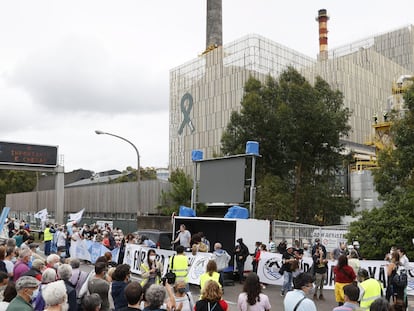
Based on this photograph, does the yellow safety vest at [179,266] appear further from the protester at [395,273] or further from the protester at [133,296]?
the protester at [133,296]

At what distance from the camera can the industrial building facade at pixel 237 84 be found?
227 ft

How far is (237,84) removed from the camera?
67.4 m

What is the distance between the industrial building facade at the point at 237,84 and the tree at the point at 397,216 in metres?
41.1

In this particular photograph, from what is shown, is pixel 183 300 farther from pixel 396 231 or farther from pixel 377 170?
pixel 377 170

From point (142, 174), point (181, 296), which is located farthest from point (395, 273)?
point (142, 174)

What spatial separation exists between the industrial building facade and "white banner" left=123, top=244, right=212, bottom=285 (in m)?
49.9

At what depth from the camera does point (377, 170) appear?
26047 millimetres

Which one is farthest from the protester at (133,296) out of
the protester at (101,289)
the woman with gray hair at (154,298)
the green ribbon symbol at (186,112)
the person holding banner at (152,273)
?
the green ribbon symbol at (186,112)

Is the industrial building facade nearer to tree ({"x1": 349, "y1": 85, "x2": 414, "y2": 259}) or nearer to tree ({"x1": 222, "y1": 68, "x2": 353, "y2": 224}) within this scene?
tree ({"x1": 222, "y1": 68, "x2": 353, "y2": 224})

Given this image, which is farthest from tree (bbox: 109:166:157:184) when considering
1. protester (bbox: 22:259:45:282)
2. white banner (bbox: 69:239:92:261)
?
protester (bbox: 22:259:45:282)

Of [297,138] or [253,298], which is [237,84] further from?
[253,298]

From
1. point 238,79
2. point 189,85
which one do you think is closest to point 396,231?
point 238,79

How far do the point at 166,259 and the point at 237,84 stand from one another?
55.6m

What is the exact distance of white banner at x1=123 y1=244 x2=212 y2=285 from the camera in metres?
13.6
